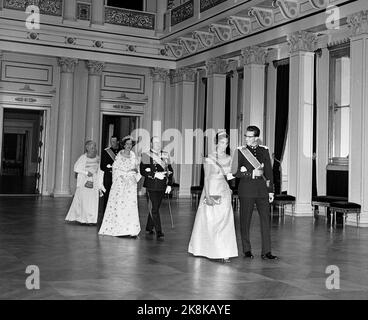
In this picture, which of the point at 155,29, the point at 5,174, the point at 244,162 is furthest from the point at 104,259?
the point at 5,174

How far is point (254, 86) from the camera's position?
44.8ft

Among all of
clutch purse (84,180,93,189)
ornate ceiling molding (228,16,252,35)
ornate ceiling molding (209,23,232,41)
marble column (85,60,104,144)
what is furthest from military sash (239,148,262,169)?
marble column (85,60,104,144)

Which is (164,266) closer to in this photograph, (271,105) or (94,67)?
(271,105)

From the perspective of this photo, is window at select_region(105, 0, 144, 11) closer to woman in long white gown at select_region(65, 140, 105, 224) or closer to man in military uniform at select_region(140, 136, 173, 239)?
woman in long white gown at select_region(65, 140, 105, 224)

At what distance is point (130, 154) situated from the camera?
8352 millimetres

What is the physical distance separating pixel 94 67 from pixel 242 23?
5206 millimetres

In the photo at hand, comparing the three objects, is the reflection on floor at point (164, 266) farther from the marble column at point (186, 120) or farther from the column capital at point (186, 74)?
the column capital at point (186, 74)

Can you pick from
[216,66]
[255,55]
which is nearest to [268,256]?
[255,55]

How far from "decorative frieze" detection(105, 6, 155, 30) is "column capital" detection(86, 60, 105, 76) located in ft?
4.48

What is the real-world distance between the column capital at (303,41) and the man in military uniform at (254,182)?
6.24m

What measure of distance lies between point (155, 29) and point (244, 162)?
11.8 m

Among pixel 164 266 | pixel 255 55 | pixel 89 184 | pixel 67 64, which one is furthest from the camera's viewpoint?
pixel 67 64

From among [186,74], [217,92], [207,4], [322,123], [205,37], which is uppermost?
[207,4]

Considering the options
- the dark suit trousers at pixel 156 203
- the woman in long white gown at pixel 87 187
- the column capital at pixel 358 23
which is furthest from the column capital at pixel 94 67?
the dark suit trousers at pixel 156 203
